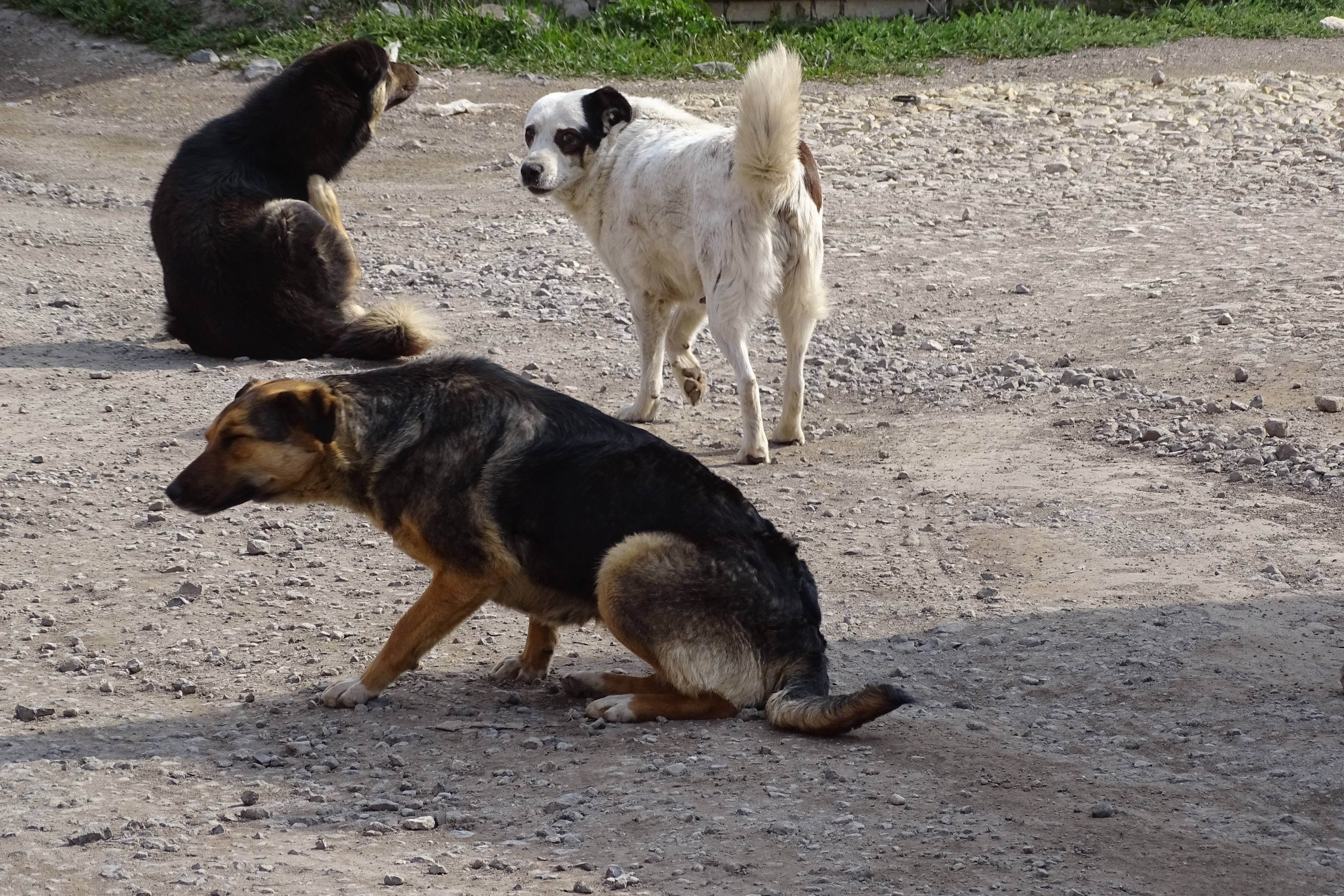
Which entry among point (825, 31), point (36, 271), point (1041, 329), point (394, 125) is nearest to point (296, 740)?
point (1041, 329)

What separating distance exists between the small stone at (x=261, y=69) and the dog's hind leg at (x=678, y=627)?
1138 cm

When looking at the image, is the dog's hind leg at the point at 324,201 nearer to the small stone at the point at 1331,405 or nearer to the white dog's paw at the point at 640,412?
the white dog's paw at the point at 640,412

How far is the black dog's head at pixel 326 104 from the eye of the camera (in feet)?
28.5

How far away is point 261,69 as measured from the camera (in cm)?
1425

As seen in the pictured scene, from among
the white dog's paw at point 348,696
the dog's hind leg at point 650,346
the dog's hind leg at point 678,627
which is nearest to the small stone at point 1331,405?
the dog's hind leg at point 650,346

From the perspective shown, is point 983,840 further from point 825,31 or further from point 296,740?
point 825,31

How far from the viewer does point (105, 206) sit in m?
11.7

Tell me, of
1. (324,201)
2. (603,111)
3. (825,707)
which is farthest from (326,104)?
(825,707)

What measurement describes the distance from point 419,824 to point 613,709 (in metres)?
0.82

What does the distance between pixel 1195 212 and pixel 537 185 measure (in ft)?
19.2

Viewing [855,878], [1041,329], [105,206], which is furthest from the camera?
[105,206]

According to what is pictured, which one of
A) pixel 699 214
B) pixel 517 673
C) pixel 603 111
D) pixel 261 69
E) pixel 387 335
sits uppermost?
pixel 603 111

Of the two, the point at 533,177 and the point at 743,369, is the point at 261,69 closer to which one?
the point at 533,177

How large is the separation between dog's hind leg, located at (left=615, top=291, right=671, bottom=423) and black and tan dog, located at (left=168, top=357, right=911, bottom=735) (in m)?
2.79
